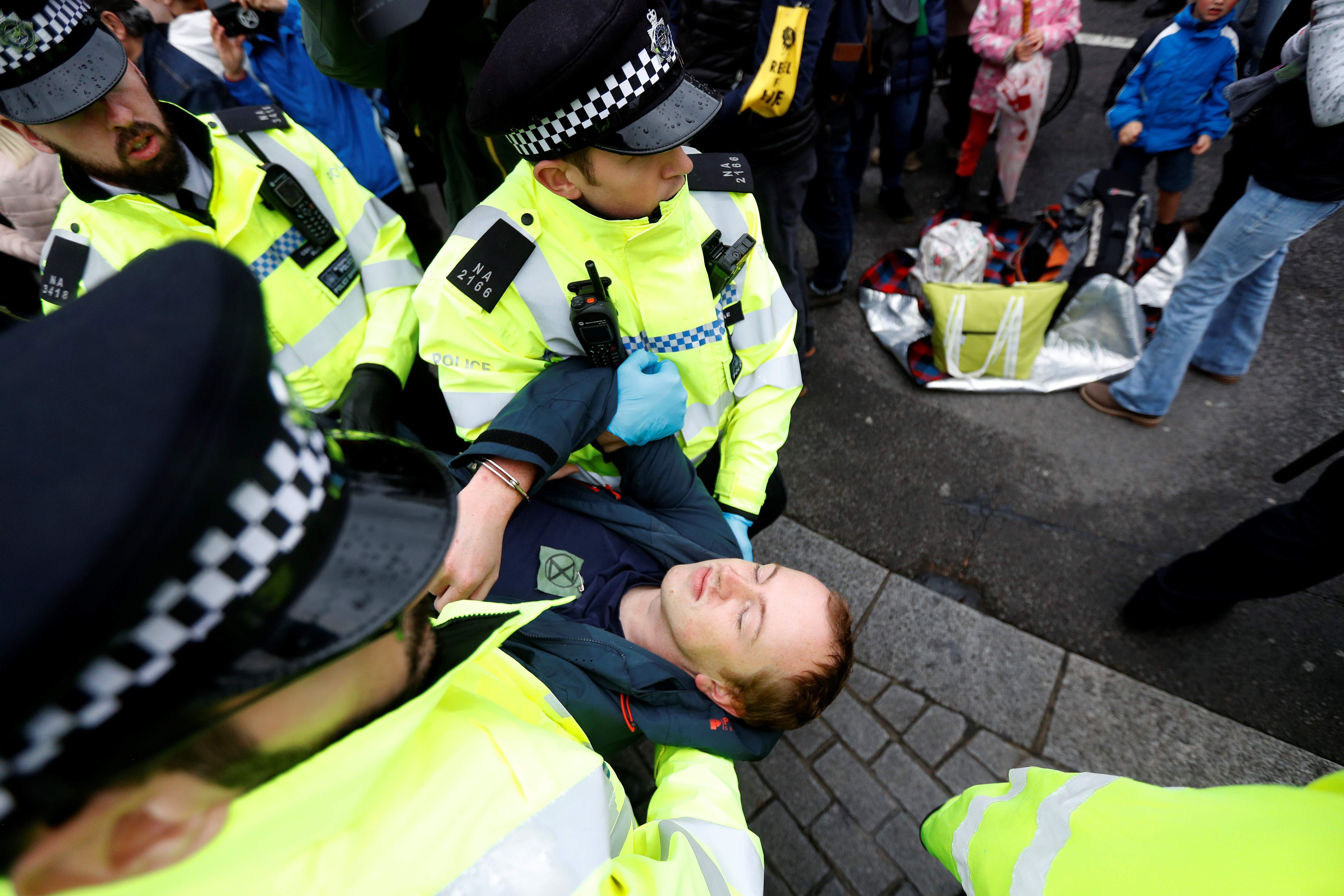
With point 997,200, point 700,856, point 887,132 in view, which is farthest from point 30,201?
point 997,200

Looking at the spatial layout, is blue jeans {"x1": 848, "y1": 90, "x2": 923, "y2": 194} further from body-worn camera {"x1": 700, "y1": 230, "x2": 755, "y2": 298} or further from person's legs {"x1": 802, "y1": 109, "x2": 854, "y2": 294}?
body-worn camera {"x1": 700, "y1": 230, "x2": 755, "y2": 298}

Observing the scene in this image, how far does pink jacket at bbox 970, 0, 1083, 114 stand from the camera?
3.91m

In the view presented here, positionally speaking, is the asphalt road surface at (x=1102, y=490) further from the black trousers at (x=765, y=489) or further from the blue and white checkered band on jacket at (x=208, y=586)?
the blue and white checkered band on jacket at (x=208, y=586)

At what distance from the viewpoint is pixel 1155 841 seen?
1.05 meters

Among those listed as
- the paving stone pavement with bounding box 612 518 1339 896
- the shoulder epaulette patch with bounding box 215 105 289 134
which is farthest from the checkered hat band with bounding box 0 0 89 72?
the paving stone pavement with bounding box 612 518 1339 896

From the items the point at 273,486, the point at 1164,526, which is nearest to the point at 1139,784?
the point at 273,486

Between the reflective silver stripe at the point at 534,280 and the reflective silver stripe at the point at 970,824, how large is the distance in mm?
1545

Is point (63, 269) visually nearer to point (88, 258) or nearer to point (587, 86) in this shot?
point (88, 258)

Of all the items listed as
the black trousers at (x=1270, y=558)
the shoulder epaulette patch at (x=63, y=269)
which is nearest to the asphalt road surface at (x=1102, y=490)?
the black trousers at (x=1270, y=558)

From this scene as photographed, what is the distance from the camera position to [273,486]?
584 millimetres

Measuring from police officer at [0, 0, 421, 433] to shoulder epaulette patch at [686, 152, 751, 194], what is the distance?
3.79ft

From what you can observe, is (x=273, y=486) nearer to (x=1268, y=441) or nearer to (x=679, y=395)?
(x=679, y=395)

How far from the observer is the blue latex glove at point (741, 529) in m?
2.06

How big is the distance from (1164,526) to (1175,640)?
607mm
